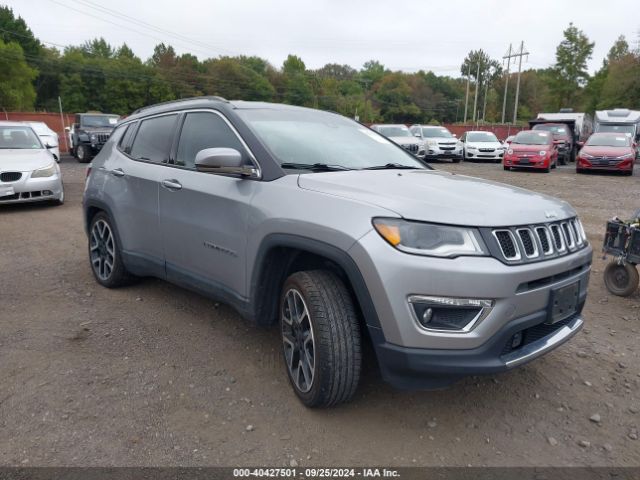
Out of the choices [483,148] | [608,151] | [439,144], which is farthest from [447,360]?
[483,148]

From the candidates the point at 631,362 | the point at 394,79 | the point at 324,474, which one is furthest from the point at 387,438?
the point at 394,79

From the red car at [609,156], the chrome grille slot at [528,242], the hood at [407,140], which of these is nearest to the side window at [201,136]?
the chrome grille slot at [528,242]

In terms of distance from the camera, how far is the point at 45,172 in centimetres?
883

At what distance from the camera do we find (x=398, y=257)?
7.45 feet

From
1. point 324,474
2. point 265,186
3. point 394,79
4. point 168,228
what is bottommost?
point 324,474

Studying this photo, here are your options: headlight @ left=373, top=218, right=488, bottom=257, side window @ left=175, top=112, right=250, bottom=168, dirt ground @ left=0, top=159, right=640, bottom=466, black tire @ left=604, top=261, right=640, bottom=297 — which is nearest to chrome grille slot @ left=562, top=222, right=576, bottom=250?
headlight @ left=373, top=218, right=488, bottom=257

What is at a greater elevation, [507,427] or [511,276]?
[511,276]

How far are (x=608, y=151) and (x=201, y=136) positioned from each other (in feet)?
53.8

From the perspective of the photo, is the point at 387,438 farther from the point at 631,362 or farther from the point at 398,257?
the point at 631,362

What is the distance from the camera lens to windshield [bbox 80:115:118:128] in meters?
19.3

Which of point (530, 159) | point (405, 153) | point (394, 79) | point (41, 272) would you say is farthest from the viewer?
point (394, 79)

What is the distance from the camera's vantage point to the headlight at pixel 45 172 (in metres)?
8.65

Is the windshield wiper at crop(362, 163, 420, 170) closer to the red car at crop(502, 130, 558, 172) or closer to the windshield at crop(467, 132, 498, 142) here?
the red car at crop(502, 130, 558, 172)

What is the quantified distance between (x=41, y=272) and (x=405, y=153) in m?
3.95
